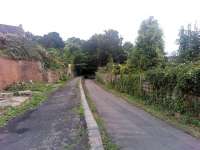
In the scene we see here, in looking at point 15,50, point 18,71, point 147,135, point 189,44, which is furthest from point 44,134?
point 15,50

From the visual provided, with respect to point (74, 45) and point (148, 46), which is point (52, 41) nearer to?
point (74, 45)

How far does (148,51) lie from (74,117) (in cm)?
1729

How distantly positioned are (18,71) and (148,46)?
12.2 m

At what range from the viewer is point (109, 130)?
987cm

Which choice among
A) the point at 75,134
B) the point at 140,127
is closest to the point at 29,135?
the point at 75,134

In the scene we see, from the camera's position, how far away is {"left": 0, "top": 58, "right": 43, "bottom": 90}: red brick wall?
25.3 meters

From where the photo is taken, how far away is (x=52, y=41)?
343ft

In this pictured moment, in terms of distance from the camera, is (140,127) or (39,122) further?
(39,122)

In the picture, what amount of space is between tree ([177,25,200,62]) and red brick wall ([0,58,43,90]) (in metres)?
13.0

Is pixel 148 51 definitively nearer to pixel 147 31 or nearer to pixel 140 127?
pixel 147 31

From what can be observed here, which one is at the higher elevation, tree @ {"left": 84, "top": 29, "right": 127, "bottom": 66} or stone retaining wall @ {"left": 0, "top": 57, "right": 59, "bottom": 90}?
tree @ {"left": 84, "top": 29, "right": 127, "bottom": 66}

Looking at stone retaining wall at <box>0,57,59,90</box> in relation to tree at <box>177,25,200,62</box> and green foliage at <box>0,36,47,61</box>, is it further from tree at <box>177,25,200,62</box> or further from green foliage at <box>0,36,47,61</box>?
tree at <box>177,25,200,62</box>

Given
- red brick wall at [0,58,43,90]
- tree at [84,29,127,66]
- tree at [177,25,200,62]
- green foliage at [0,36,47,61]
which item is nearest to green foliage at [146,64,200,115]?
tree at [177,25,200,62]

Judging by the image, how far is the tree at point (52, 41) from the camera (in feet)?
335
